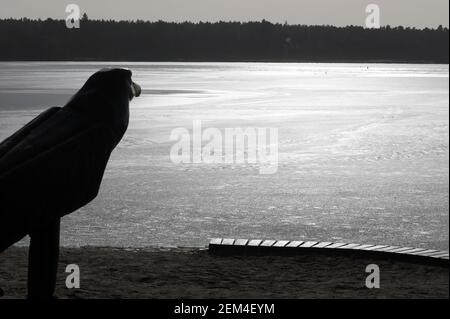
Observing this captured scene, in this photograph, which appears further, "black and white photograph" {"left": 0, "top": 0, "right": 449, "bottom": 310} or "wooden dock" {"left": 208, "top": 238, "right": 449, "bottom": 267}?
"wooden dock" {"left": 208, "top": 238, "right": 449, "bottom": 267}

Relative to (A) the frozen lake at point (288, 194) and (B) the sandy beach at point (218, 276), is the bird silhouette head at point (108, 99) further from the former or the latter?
(A) the frozen lake at point (288, 194)

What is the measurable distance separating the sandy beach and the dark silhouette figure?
2695 millimetres

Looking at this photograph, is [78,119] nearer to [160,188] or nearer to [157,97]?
[160,188]

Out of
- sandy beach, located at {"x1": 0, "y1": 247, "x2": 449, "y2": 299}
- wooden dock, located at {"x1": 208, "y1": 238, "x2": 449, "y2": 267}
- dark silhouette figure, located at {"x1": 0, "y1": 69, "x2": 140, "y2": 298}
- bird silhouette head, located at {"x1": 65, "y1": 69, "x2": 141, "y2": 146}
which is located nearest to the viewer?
dark silhouette figure, located at {"x1": 0, "y1": 69, "x2": 140, "y2": 298}

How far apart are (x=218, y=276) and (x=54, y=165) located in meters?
3.95

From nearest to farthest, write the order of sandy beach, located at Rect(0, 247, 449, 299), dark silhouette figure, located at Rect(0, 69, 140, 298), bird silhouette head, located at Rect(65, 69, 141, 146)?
1. dark silhouette figure, located at Rect(0, 69, 140, 298)
2. bird silhouette head, located at Rect(65, 69, 141, 146)
3. sandy beach, located at Rect(0, 247, 449, 299)

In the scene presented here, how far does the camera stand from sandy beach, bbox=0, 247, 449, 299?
703 cm

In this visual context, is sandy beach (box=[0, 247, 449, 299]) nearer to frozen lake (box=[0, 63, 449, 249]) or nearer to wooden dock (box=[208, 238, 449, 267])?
wooden dock (box=[208, 238, 449, 267])

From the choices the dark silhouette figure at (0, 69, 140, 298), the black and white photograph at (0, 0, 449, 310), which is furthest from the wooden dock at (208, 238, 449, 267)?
the dark silhouette figure at (0, 69, 140, 298)

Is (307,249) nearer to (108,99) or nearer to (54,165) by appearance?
(108,99)

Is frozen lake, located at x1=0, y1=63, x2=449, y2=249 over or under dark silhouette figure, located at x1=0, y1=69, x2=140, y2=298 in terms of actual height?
over

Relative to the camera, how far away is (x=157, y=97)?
56.5 m
